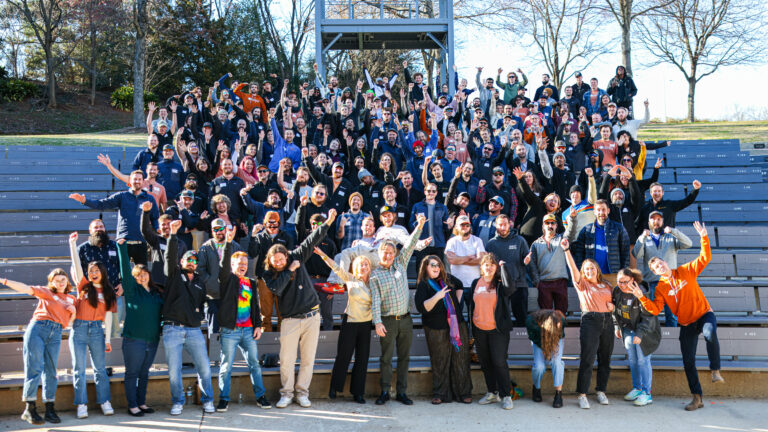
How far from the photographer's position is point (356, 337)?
6.50 meters

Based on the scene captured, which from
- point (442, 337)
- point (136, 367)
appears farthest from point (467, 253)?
point (136, 367)

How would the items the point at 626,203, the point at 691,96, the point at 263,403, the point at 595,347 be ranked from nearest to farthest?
1. the point at 263,403
2. the point at 595,347
3. the point at 626,203
4. the point at 691,96

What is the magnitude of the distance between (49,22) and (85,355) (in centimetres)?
2390

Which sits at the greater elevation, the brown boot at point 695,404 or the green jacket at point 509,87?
the green jacket at point 509,87

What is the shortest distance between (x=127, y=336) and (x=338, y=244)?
3.00 metres

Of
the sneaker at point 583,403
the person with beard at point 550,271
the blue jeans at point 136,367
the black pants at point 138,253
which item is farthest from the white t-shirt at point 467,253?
the black pants at point 138,253

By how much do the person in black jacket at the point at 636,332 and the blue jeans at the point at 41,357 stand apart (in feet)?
18.5

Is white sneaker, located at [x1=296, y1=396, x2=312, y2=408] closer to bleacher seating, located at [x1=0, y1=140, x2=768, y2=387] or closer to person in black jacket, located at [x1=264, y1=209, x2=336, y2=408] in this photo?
person in black jacket, located at [x1=264, y1=209, x2=336, y2=408]

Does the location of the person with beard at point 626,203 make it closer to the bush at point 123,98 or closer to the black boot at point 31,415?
the black boot at point 31,415

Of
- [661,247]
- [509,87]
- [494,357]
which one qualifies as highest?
[509,87]

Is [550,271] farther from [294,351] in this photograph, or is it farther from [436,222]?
[294,351]

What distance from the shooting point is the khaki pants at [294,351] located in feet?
20.6

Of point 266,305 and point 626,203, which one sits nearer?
point 266,305

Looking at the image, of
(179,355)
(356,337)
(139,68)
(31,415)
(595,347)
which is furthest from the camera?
(139,68)
